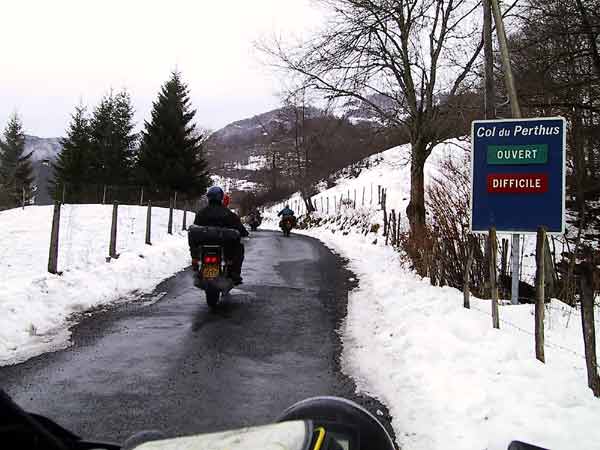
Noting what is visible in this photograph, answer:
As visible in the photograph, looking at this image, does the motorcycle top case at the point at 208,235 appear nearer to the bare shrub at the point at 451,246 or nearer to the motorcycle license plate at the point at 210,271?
the motorcycle license plate at the point at 210,271

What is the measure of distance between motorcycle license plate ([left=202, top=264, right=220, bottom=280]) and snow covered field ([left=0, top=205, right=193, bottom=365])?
5.93ft

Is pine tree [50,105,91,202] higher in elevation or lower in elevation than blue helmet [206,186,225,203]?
higher

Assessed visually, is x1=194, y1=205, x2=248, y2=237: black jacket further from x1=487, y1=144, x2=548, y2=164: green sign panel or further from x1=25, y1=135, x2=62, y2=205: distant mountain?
x1=25, y1=135, x2=62, y2=205: distant mountain

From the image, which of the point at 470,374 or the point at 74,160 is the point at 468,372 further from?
the point at 74,160

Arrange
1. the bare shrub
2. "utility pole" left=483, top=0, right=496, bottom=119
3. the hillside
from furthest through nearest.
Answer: the hillside
"utility pole" left=483, top=0, right=496, bottom=119
the bare shrub

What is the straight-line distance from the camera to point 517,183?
252 inches

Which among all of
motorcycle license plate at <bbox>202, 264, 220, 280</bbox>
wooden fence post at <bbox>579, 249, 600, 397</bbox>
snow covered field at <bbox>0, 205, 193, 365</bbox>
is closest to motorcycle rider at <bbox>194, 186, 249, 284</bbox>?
motorcycle license plate at <bbox>202, 264, 220, 280</bbox>

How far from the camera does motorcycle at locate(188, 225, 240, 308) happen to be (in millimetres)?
7492

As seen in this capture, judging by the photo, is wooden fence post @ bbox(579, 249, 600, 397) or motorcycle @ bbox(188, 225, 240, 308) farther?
motorcycle @ bbox(188, 225, 240, 308)

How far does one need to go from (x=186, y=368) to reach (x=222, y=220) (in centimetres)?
341

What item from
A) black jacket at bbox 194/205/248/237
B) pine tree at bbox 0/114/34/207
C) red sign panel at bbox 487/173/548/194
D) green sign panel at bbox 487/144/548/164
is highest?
pine tree at bbox 0/114/34/207

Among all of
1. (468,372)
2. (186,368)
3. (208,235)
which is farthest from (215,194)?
(468,372)

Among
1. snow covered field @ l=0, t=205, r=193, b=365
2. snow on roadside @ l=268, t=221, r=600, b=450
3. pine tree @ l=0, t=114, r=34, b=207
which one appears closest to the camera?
snow on roadside @ l=268, t=221, r=600, b=450

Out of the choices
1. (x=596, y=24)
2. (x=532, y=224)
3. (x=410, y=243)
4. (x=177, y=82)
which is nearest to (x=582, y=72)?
(x=596, y=24)
